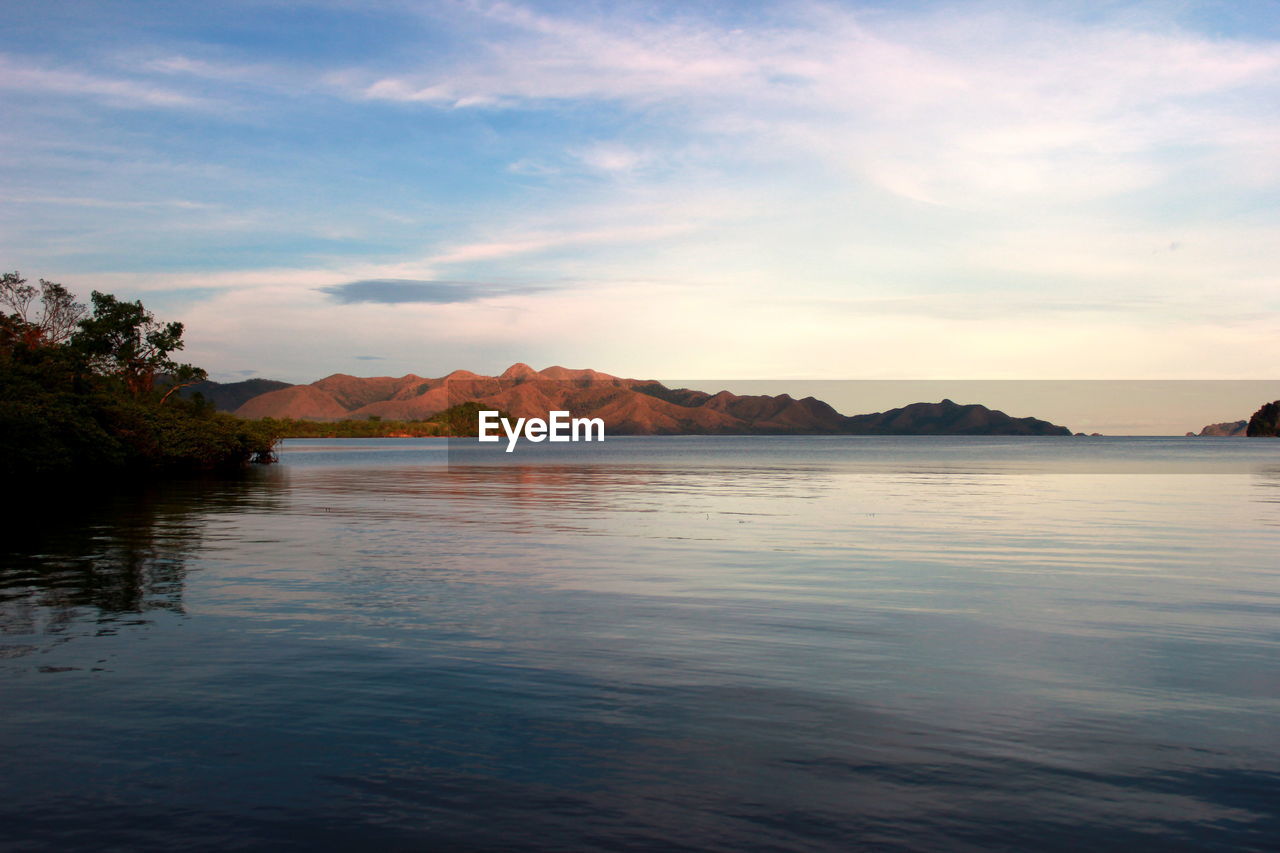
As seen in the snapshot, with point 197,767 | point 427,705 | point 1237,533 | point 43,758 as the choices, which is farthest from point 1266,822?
point 1237,533

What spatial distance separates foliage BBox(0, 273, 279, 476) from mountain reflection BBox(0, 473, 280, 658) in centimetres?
1260

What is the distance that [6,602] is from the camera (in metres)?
17.6

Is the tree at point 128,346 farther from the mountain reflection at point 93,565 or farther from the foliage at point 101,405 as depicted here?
the mountain reflection at point 93,565

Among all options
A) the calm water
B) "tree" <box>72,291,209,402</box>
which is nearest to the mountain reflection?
the calm water

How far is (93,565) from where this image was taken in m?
22.8

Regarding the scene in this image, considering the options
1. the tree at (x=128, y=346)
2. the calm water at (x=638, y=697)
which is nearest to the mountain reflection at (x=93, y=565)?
the calm water at (x=638, y=697)

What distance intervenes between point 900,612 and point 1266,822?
9406mm

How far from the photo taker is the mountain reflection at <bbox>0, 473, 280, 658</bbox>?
1577 cm

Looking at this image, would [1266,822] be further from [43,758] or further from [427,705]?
[43,758]

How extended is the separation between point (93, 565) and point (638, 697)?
56.7ft

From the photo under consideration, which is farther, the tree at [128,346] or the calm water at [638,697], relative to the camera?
the tree at [128,346]

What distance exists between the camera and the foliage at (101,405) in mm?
54250

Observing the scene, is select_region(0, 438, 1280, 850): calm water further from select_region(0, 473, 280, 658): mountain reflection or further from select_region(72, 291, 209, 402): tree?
select_region(72, 291, 209, 402): tree

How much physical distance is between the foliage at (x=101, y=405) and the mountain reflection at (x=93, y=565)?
41.3ft
